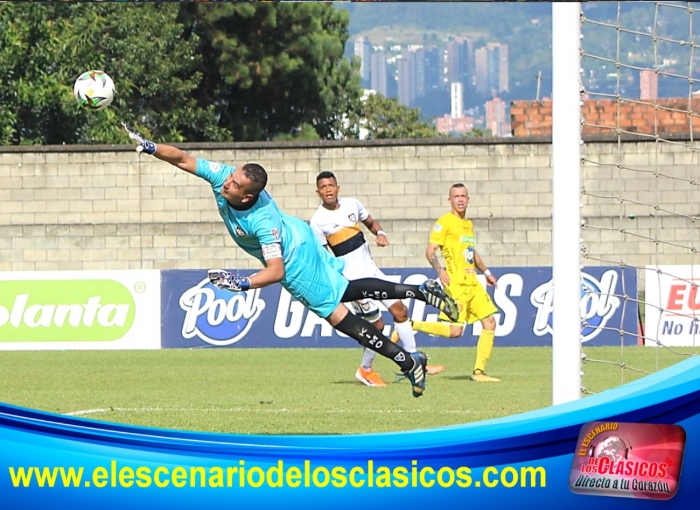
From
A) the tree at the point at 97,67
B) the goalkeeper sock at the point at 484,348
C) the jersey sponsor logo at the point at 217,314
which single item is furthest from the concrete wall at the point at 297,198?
the goalkeeper sock at the point at 484,348

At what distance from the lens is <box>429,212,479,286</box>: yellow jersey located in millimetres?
12281

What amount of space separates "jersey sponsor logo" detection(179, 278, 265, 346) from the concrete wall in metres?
4.95

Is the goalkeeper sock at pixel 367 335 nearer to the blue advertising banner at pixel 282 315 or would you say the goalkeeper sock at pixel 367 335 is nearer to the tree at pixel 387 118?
the blue advertising banner at pixel 282 315

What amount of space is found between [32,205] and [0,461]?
1816cm

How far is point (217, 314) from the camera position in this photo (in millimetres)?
16688

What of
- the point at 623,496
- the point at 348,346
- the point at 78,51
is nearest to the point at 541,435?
the point at 623,496

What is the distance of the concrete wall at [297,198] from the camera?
21656 mm

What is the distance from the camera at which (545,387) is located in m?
11.4

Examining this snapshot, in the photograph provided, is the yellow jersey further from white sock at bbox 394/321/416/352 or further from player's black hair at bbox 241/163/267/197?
player's black hair at bbox 241/163/267/197

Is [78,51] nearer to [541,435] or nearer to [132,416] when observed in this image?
[132,416]

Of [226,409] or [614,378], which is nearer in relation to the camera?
[226,409]

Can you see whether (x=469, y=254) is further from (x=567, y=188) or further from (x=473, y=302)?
(x=567, y=188)

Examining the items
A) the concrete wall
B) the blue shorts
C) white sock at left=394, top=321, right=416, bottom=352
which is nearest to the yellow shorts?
white sock at left=394, top=321, right=416, bottom=352

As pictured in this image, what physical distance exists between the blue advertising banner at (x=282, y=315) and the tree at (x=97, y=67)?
1077 centimetres
